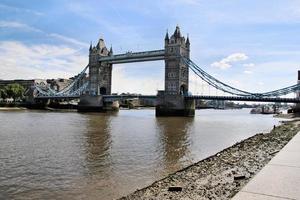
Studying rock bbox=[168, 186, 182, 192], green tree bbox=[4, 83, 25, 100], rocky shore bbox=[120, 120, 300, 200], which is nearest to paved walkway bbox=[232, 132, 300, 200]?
rocky shore bbox=[120, 120, 300, 200]

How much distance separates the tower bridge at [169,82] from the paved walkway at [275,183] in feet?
180

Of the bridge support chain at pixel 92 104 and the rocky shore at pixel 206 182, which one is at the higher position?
the bridge support chain at pixel 92 104

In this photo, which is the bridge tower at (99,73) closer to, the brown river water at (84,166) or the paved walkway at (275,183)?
the brown river water at (84,166)

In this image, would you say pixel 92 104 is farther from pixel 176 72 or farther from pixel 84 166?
pixel 84 166

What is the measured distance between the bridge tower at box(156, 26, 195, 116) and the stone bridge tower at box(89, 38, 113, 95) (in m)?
25.8

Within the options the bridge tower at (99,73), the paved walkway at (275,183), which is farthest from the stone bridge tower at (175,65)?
the paved walkway at (275,183)

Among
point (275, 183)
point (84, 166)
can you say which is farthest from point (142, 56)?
point (275, 183)

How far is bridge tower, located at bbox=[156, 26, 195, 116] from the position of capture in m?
71.9

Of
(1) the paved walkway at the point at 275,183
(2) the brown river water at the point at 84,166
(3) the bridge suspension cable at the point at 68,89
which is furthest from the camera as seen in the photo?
(3) the bridge suspension cable at the point at 68,89

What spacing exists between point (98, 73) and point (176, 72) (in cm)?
2889

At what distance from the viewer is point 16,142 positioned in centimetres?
2131

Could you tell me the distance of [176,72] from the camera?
78.4 m

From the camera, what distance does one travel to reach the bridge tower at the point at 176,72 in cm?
7188

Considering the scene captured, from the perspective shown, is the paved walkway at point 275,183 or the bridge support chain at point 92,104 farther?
the bridge support chain at point 92,104
